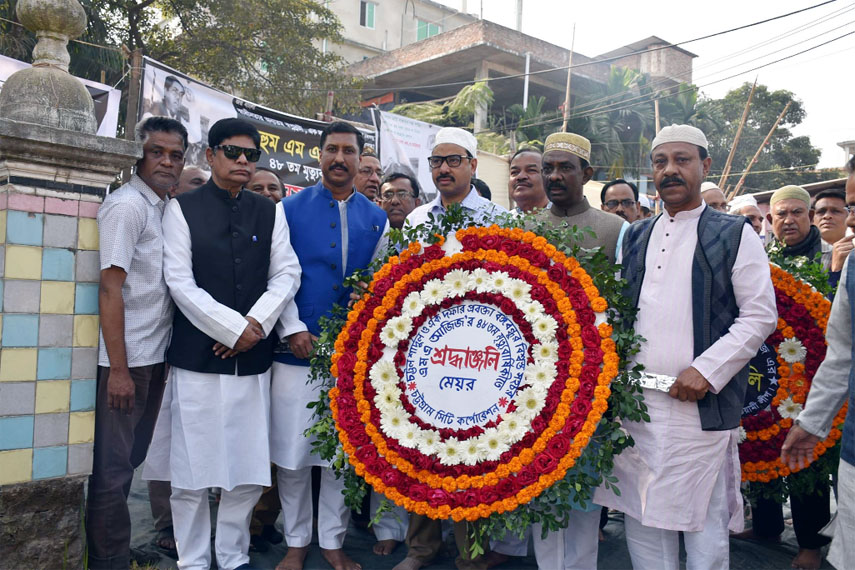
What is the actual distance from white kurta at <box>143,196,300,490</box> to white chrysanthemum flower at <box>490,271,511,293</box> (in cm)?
116

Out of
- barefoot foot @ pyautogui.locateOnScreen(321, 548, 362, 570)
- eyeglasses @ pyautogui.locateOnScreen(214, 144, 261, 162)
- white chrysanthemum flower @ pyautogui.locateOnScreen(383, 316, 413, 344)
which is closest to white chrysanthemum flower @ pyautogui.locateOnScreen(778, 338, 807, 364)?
white chrysanthemum flower @ pyautogui.locateOnScreen(383, 316, 413, 344)

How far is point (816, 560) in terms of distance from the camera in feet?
13.3

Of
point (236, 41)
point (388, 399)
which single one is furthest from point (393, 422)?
point (236, 41)

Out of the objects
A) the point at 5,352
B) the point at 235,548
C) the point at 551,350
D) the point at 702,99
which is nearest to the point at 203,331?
the point at 5,352

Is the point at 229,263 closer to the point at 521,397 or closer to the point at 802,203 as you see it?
the point at 521,397

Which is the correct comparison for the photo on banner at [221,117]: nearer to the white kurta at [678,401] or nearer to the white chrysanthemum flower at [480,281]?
the white chrysanthemum flower at [480,281]

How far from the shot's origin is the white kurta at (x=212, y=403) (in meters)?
3.56

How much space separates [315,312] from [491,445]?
1350 mm

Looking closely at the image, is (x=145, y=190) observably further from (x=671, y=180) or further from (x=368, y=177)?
(x=671, y=180)

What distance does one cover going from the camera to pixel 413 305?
3.45 meters

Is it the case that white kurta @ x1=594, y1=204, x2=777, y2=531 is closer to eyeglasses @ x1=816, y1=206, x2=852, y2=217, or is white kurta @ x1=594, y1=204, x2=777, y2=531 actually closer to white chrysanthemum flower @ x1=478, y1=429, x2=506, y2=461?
white chrysanthemum flower @ x1=478, y1=429, x2=506, y2=461

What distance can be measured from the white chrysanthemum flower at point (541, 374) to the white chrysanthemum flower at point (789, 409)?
1.61 meters

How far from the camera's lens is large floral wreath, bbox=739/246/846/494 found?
152 inches

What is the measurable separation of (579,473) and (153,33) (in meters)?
14.5
